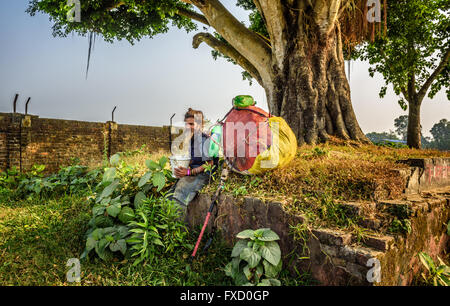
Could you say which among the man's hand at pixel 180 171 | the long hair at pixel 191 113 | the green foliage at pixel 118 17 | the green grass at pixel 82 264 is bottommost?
the green grass at pixel 82 264

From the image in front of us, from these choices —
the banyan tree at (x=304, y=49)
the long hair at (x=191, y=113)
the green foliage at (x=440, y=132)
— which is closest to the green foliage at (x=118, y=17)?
the banyan tree at (x=304, y=49)

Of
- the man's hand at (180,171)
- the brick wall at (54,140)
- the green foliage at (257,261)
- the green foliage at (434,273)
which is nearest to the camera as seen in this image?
the green foliage at (257,261)

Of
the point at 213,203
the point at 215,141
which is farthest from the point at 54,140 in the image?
the point at 213,203

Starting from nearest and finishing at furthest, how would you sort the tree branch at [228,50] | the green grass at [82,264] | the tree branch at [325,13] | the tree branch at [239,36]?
the green grass at [82,264] < the tree branch at [325,13] < the tree branch at [239,36] < the tree branch at [228,50]

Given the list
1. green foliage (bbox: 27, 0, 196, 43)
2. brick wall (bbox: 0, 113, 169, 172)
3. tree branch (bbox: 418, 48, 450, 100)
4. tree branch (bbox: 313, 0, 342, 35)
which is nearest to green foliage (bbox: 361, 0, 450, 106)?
tree branch (bbox: 418, 48, 450, 100)

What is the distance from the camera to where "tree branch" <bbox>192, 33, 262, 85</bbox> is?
737cm

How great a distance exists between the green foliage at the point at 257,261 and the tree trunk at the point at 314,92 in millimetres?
2999

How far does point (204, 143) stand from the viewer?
3.12 meters

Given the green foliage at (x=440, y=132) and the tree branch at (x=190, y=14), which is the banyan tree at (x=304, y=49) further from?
the green foliage at (x=440, y=132)

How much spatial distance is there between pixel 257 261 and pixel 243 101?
60.7 inches

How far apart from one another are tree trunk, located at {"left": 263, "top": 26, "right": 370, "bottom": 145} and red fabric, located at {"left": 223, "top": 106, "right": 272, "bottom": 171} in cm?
234

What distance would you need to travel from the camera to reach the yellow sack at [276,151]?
8.20 feet

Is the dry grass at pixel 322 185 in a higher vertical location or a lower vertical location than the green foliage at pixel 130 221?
higher

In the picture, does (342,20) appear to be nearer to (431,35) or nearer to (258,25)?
(258,25)
